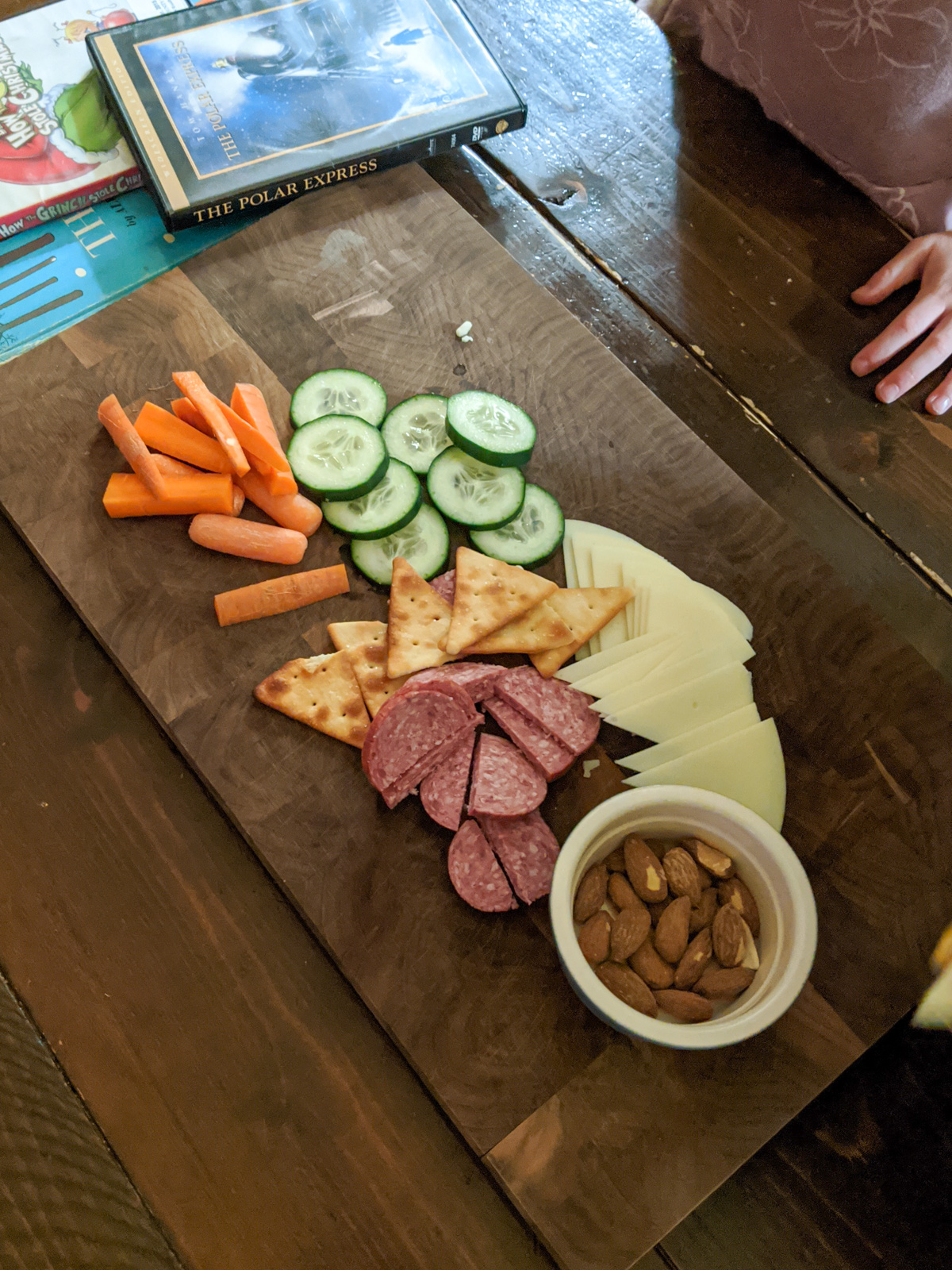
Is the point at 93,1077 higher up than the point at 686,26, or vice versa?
the point at 686,26

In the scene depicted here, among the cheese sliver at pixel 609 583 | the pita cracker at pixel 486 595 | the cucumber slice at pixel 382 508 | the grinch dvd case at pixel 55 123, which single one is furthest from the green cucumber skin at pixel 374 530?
the grinch dvd case at pixel 55 123

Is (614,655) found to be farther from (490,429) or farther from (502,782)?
(490,429)

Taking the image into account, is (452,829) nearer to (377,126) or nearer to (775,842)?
(775,842)

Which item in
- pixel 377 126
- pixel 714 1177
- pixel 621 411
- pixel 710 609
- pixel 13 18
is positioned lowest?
pixel 714 1177

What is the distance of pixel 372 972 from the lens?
1.33 m

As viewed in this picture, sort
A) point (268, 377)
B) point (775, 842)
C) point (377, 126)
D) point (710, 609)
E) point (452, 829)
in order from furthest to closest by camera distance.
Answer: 1. point (377, 126)
2. point (268, 377)
3. point (710, 609)
4. point (452, 829)
5. point (775, 842)

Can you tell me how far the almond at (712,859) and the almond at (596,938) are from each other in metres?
0.16

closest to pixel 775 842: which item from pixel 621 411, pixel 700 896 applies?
pixel 700 896

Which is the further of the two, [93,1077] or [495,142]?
[495,142]

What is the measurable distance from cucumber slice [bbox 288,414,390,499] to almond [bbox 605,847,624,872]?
704 millimetres

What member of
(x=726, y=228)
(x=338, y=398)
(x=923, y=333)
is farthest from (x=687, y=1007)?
(x=726, y=228)

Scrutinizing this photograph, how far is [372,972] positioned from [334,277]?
122 centimetres

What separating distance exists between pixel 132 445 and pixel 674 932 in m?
1.12

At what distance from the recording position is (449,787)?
4.59 ft
